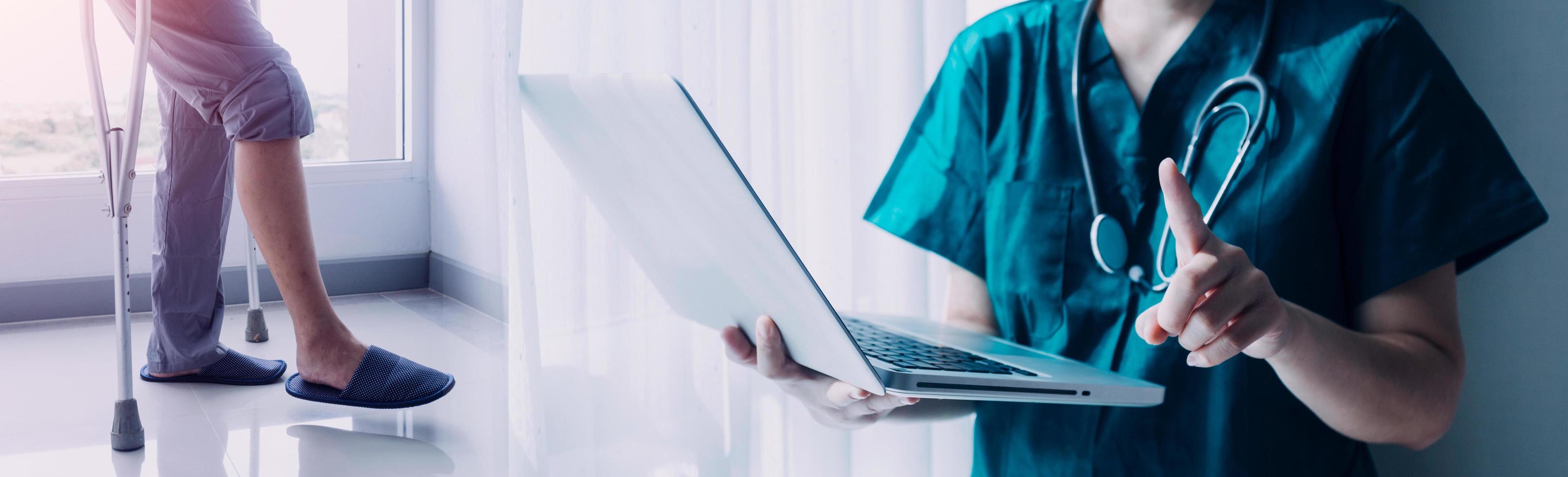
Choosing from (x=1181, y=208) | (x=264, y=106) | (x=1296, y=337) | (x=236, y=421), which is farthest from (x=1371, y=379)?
(x=236, y=421)

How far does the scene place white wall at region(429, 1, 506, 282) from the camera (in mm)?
2547

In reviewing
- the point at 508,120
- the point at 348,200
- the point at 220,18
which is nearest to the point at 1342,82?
the point at 508,120

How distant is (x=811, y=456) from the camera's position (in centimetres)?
130

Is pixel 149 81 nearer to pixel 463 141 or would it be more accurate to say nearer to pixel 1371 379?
pixel 463 141

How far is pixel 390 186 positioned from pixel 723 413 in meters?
2.00

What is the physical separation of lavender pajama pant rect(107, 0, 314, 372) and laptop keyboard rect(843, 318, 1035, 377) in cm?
128

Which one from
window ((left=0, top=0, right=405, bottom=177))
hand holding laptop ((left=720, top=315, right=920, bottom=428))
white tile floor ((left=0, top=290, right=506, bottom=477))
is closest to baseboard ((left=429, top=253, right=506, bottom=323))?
white tile floor ((left=0, top=290, right=506, bottom=477))

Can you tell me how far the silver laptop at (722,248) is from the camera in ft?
1.44

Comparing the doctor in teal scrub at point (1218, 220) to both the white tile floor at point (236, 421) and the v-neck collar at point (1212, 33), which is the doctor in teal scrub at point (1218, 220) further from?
the white tile floor at point (236, 421)

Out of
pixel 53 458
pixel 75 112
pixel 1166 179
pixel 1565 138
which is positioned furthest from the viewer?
pixel 75 112

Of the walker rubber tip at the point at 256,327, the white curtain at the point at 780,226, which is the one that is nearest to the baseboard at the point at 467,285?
the walker rubber tip at the point at 256,327

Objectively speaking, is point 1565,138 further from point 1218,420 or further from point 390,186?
point 390,186

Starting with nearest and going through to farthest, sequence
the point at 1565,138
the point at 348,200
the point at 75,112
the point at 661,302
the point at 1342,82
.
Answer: the point at 1342,82
the point at 1565,138
the point at 661,302
the point at 75,112
the point at 348,200

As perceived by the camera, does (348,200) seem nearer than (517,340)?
No
